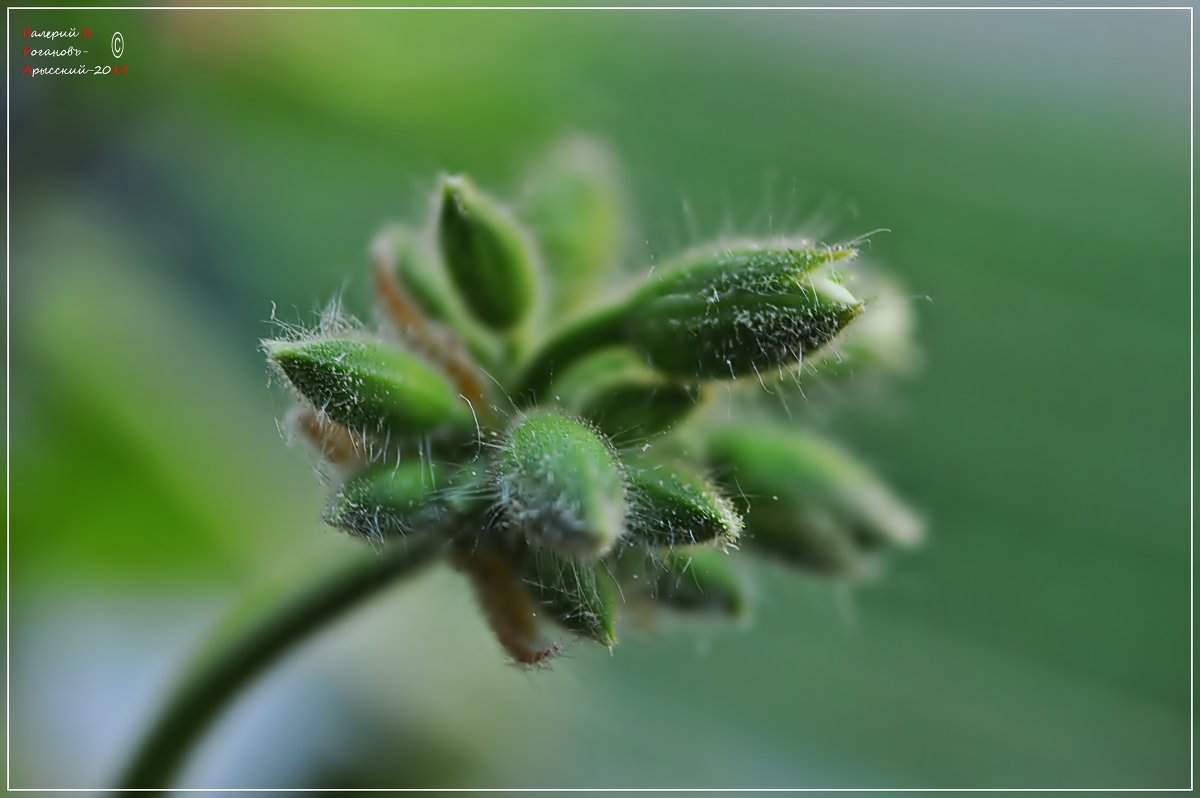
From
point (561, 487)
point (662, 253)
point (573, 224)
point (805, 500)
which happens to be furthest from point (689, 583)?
point (662, 253)

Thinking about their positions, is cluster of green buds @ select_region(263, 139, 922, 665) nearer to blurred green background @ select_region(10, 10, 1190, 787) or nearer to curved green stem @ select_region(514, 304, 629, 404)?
curved green stem @ select_region(514, 304, 629, 404)

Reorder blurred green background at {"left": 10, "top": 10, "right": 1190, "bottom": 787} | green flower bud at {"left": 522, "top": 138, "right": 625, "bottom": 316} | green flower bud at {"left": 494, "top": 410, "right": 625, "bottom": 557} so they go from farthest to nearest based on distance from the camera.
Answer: blurred green background at {"left": 10, "top": 10, "right": 1190, "bottom": 787} < green flower bud at {"left": 522, "top": 138, "right": 625, "bottom": 316} < green flower bud at {"left": 494, "top": 410, "right": 625, "bottom": 557}

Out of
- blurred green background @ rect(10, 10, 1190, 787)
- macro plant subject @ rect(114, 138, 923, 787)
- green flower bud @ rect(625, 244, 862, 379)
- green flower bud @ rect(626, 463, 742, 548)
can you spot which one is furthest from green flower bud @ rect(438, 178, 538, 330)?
blurred green background @ rect(10, 10, 1190, 787)

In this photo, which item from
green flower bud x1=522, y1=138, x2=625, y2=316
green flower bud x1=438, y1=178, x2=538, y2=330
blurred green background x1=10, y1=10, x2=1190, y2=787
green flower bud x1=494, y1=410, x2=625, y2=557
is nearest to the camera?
green flower bud x1=494, y1=410, x2=625, y2=557

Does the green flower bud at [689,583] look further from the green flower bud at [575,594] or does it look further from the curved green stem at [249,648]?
the curved green stem at [249,648]

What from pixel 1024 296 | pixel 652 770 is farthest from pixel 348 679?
pixel 1024 296

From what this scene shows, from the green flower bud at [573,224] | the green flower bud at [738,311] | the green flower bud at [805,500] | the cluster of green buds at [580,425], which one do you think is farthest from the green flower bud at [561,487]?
the green flower bud at [573,224]

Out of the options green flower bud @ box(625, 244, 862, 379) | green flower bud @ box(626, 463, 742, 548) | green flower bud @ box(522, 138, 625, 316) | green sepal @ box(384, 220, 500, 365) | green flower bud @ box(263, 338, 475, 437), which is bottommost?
green flower bud @ box(626, 463, 742, 548)
